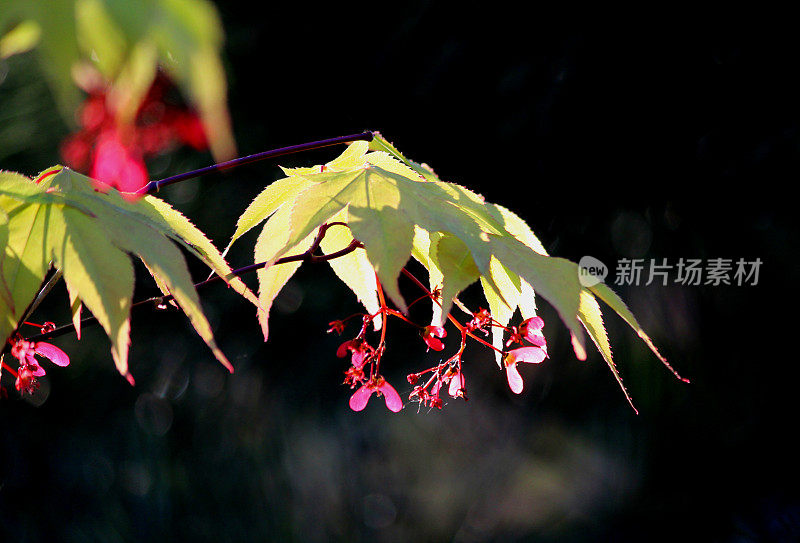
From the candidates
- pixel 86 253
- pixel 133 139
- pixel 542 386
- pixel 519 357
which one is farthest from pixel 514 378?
pixel 542 386

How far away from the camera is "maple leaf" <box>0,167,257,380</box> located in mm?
267

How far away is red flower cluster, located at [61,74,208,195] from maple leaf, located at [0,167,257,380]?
1.43 feet

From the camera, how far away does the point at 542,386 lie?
1.45m

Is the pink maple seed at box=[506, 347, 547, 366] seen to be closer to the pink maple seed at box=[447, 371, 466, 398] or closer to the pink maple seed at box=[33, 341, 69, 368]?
the pink maple seed at box=[447, 371, 466, 398]

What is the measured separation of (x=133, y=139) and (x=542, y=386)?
1.01 m

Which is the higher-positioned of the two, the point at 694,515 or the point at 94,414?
the point at 94,414

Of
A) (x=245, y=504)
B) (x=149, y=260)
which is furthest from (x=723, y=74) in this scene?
(x=149, y=260)

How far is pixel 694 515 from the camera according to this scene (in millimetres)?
1494

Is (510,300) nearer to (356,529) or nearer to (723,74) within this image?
(356,529)

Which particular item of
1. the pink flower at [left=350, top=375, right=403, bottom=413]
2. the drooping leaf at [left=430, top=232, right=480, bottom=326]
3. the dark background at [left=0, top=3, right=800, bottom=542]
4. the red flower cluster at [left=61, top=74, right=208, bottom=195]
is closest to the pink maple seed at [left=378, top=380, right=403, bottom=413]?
the pink flower at [left=350, top=375, right=403, bottom=413]

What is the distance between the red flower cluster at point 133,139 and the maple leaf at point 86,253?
0.44 metres

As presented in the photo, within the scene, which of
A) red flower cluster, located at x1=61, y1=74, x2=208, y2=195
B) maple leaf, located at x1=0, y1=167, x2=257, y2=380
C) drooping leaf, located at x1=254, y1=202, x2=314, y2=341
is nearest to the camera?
maple leaf, located at x1=0, y1=167, x2=257, y2=380

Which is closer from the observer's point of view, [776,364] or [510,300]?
[510,300]

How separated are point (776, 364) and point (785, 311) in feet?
0.40
